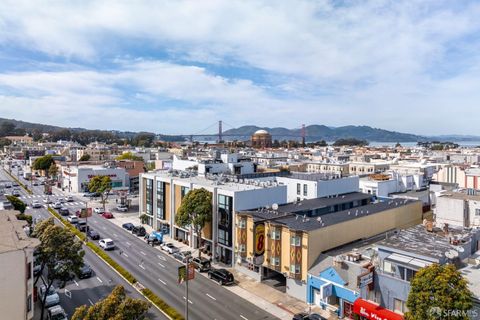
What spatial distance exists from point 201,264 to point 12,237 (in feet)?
76.6

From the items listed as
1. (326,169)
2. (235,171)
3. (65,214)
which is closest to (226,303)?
(235,171)

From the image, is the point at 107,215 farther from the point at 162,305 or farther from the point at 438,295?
the point at 438,295

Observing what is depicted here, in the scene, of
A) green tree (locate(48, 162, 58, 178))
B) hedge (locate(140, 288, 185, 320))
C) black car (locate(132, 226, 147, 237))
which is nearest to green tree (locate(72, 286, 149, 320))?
hedge (locate(140, 288, 185, 320))

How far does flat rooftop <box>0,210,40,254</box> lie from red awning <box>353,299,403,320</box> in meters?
25.5

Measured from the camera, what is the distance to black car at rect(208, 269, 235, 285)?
38.7m

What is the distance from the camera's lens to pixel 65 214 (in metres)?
72.2

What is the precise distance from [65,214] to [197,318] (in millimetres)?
52454

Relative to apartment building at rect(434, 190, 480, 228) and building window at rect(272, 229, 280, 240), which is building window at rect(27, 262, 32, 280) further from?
apartment building at rect(434, 190, 480, 228)

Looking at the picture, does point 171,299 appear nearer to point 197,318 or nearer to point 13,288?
point 197,318

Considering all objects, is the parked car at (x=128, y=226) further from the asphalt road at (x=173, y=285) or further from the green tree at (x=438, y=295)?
the green tree at (x=438, y=295)

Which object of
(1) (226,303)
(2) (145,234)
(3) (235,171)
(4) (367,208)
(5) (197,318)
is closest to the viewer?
(5) (197,318)

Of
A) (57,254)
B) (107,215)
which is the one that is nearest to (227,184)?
(57,254)

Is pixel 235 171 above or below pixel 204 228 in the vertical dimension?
above

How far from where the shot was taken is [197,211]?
45.7m
